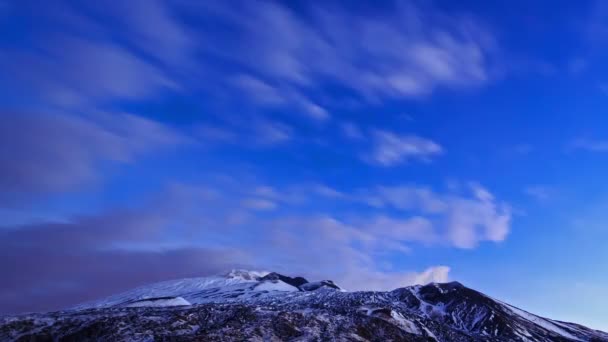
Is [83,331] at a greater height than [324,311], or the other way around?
[324,311]

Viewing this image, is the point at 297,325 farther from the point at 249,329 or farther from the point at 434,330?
the point at 434,330

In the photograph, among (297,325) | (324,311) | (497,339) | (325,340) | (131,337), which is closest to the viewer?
(131,337)

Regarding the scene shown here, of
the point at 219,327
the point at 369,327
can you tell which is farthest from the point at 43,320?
the point at 369,327

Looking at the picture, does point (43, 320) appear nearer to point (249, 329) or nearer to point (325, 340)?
point (249, 329)

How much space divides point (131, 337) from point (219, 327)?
79.5ft

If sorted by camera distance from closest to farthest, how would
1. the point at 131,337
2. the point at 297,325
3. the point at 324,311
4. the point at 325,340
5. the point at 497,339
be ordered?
the point at 131,337 < the point at 325,340 < the point at 297,325 < the point at 324,311 < the point at 497,339

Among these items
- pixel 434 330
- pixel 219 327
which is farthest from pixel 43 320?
pixel 434 330

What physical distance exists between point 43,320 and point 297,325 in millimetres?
75228

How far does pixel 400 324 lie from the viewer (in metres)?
171

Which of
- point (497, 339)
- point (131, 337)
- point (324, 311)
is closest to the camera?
point (131, 337)

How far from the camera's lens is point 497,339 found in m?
198

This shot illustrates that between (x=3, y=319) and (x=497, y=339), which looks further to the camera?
(x=497, y=339)

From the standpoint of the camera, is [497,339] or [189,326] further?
[497,339]

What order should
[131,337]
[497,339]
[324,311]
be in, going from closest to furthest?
1. [131,337]
2. [324,311]
3. [497,339]
